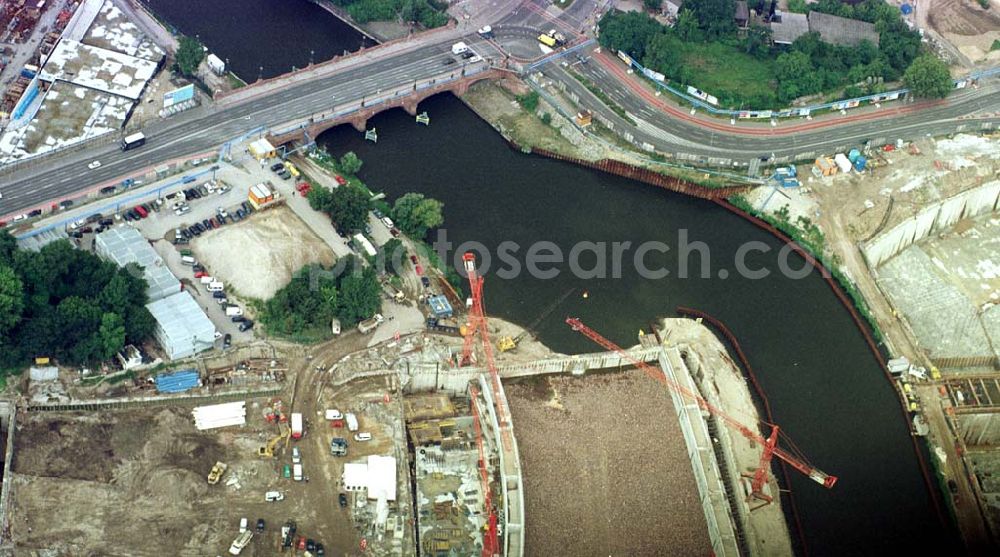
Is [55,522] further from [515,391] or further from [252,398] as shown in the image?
[515,391]

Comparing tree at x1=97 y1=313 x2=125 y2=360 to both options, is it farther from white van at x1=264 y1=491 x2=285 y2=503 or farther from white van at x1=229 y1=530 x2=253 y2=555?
white van at x1=229 y1=530 x2=253 y2=555

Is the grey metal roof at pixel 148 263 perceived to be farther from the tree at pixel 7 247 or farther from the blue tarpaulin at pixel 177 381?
the blue tarpaulin at pixel 177 381

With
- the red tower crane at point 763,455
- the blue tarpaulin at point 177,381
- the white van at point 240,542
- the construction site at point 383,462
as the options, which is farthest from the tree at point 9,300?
the red tower crane at point 763,455

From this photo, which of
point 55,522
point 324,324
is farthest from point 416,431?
point 55,522

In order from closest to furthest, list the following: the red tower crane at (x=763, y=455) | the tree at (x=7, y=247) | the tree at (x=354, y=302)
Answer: the red tower crane at (x=763, y=455) → the tree at (x=7, y=247) → the tree at (x=354, y=302)

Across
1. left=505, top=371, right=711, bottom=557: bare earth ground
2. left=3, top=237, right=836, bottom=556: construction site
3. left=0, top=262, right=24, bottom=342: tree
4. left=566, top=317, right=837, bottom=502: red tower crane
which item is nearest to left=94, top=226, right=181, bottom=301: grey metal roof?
left=3, top=237, right=836, bottom=556: construction site

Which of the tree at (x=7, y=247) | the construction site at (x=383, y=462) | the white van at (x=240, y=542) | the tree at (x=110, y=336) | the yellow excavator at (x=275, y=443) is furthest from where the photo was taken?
the tree at (x=7, y=247)
